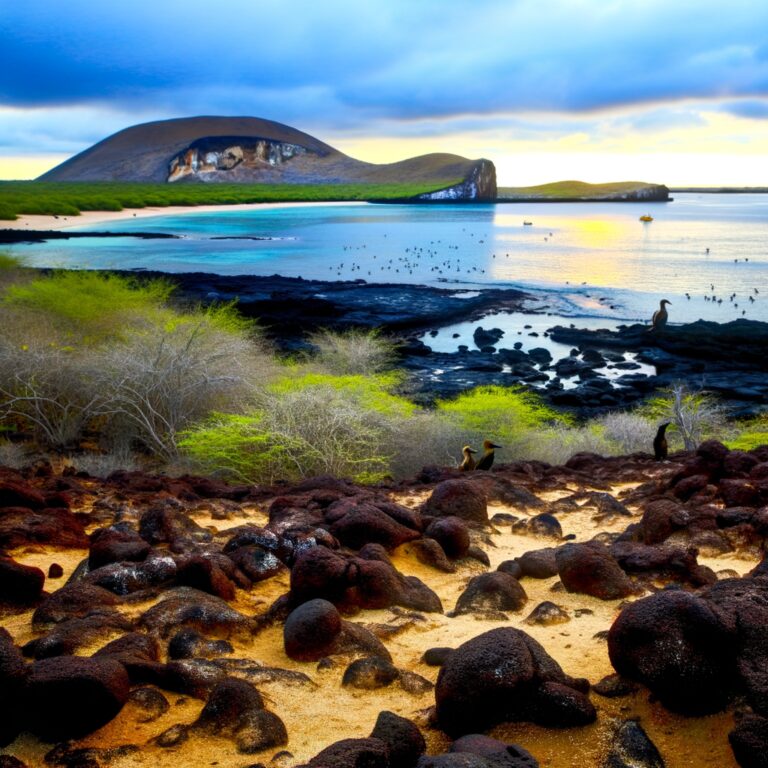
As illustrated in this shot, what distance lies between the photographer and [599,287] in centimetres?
4588

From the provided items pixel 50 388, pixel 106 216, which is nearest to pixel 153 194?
pixel 106 216

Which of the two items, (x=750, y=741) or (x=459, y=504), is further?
(x=459, y=504)

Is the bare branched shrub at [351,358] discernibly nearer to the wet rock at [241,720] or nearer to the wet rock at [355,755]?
the wet rock at [241,720]

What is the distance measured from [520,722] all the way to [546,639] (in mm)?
1065

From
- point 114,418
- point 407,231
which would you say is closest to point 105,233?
point 407,231

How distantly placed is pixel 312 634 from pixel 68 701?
129 cm

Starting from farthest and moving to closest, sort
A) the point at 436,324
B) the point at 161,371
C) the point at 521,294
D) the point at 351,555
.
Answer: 1. the point at 521,294
2. the point at 436,324
3. the point at 161,371
4. the point at 351,555

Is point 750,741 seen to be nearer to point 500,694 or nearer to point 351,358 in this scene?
point 500,694

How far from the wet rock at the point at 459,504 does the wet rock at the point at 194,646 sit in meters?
3.15

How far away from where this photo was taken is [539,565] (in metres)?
5.59

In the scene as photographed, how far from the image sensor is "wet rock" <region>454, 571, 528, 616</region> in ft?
16.4

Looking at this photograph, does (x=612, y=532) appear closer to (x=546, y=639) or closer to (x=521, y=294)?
(x=546, y=639)

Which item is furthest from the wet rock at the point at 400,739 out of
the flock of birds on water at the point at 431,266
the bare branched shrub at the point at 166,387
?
the flock of birds on water at the point at 431,266

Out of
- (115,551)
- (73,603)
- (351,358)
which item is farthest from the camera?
(351,358)
